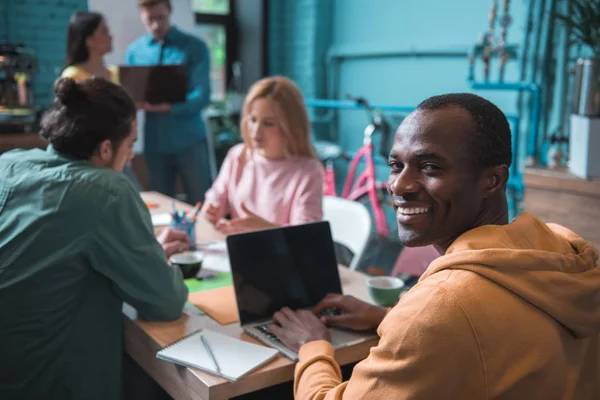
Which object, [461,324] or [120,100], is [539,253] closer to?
[461,324]

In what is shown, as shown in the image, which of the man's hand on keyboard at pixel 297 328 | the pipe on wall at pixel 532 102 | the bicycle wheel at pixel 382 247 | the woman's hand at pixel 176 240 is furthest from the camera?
the bicycle wheel at pixel 382 247

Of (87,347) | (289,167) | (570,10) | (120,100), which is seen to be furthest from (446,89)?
(87,347)

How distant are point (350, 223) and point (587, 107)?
1135mm

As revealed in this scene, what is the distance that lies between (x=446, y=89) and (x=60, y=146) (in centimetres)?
282

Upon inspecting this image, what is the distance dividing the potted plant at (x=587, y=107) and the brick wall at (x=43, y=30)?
9.39ft

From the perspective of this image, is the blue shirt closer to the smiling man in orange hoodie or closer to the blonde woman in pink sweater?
the blonde woman in pink sweater

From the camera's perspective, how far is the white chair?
2.10 metres

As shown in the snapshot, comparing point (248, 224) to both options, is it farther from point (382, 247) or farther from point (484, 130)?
point (382, 247)

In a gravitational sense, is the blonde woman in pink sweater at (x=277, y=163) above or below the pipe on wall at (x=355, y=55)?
below

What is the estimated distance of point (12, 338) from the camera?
49.7 inches

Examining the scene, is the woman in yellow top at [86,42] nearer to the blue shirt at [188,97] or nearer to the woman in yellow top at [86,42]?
the woman in yellow top at [86,42]

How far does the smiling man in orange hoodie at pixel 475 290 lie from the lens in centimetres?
74

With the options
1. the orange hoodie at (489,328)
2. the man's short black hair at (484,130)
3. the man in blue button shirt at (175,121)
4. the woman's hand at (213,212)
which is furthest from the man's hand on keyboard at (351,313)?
the man in blue button shirt at (175,121)

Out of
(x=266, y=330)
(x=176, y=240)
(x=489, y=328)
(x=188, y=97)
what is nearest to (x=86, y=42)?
(x=188, y=97)
